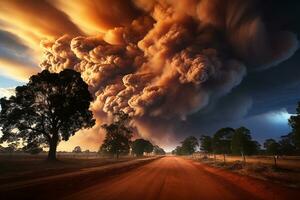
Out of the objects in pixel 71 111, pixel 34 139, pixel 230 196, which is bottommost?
pixel 230 196

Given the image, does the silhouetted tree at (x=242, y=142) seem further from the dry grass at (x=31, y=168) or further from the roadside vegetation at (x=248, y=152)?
the dry grass at (x=31, y=168)

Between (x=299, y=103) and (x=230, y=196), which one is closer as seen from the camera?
(x=230, y=196)

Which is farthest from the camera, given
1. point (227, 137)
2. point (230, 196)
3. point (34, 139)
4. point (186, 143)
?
point (186, 143)

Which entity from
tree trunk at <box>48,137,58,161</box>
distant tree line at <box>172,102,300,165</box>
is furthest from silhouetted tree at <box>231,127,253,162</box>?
tree trunk at <box>48,137,58,161</box>

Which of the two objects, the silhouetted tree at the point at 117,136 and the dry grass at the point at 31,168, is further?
the silhouetted tree at the point at 117,136

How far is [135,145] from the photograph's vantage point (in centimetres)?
16650

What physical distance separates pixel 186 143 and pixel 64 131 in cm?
15467

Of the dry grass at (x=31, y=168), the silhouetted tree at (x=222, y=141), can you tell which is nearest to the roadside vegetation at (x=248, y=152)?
the silhouetted tree at (x=222, y=141)

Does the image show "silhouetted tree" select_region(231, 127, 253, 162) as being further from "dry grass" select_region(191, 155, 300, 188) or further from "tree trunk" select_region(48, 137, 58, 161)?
"tree trunk" select_region(48, 137, 58, 161)

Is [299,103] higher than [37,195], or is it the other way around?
[299,103]

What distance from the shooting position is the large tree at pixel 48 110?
147ft

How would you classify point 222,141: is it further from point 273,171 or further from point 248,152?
point 273,171

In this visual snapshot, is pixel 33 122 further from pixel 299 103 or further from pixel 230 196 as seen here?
pixel 299 103

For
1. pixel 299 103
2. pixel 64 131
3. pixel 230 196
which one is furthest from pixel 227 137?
pixel 230 196
